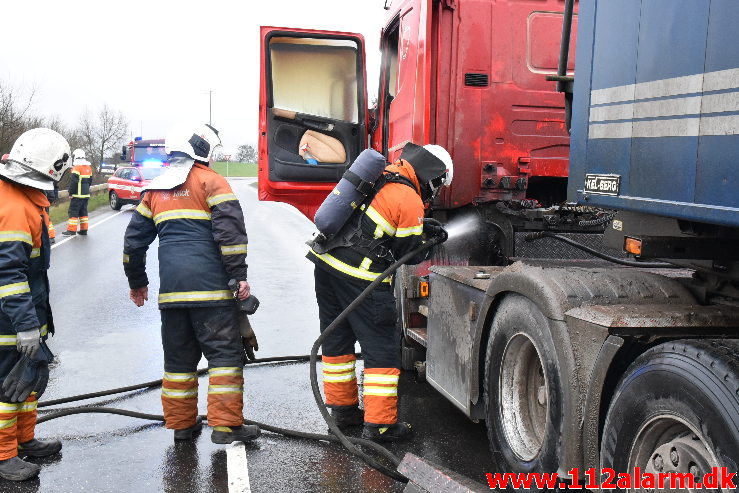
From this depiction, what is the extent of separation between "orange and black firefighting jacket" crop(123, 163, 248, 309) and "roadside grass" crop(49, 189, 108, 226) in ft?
49.3

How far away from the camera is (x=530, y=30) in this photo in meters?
5.49

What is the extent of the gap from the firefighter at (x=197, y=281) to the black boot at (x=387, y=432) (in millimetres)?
666

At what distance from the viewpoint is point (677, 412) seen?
8.04 feet

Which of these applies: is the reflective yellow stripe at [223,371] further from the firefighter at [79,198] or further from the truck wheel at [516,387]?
the firefighter at [79,198]

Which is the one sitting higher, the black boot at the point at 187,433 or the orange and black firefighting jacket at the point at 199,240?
the orange and black firefighting jacket at the point at 199,240

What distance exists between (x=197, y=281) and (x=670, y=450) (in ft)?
9.64

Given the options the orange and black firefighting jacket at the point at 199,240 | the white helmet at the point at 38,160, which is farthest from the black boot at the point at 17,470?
the white helmet at the point at 38,160

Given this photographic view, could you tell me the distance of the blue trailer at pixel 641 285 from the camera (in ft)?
7.93

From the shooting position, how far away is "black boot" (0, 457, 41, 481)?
164 inches

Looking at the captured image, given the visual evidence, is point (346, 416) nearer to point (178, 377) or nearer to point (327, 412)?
point (327, 412)

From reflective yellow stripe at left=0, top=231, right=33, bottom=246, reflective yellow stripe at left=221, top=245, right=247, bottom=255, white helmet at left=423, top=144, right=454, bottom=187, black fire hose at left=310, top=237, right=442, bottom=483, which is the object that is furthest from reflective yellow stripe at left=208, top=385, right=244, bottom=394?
white helmet at left=423, top=144, right=454, bottom=187

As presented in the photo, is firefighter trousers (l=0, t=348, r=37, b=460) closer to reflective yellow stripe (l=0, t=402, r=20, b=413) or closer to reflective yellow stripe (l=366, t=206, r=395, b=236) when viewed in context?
reflective yellow stripe (l=0, t=402, r=20, b=413)

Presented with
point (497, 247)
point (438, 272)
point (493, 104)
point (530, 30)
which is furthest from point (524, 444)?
point (530, 30)

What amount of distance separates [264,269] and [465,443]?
305 inches
